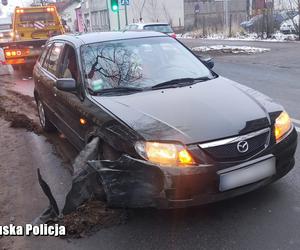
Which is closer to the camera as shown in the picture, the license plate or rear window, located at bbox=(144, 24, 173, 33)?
the license plate

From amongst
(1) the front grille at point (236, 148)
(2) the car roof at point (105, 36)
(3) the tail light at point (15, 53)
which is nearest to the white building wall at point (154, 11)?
(3) the tail light at point (15, 53)

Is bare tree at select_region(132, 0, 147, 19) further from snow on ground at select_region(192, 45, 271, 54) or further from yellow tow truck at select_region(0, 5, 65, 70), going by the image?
yellow tow truck at select_region(0, 5, 65, 70)

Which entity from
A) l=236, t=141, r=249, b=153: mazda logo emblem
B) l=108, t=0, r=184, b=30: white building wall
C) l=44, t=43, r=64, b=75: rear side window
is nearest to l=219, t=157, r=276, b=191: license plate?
l=236, t=141, r=249, b=153: mazda logo emblem

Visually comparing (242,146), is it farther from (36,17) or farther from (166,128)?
(36,17)

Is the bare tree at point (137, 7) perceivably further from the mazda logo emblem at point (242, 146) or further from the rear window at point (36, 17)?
the mazda logo emblem at point (242, 146)

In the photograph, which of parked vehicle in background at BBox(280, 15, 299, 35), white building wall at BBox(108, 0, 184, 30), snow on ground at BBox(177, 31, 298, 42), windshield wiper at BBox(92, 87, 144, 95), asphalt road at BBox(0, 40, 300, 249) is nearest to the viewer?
asphalt road at BBox(0, 40, 300, 249)

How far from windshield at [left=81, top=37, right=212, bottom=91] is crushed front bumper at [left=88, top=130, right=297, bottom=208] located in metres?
1.28

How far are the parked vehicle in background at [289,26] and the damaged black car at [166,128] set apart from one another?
1965 centimetres

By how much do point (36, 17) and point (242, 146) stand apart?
16817 mm

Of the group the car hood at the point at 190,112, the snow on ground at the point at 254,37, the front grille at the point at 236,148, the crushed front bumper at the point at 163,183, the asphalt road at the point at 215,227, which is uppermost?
the car hood at the point at 190,112

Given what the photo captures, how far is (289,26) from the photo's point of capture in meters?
24.5

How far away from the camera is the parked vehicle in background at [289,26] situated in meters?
23.0

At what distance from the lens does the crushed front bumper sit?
348 cm

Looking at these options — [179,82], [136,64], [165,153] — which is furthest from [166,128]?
[136,64]
